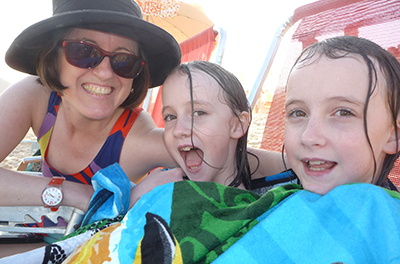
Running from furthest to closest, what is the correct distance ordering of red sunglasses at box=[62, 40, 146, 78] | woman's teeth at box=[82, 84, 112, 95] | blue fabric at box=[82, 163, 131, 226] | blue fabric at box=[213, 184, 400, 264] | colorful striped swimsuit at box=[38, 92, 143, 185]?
colorful striped swimsuit at box=[38, 92, 143, 185] < woman's teeth at box=[82, 84, 112, 95] < red sunglasses at box=[62, 40, 146, 78] < blue fabric at box=[82, 163, 131, 226] < blue fabric at box=[213, 184, 400, 264]

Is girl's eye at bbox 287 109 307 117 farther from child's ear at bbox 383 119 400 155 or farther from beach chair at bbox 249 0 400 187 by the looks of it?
beach chair at bbox 249 0 400 187

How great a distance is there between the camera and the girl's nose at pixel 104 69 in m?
1.66

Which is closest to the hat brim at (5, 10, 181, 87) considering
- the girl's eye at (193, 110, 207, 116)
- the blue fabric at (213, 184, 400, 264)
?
the girl's eye at (193, 110, 207, 116)

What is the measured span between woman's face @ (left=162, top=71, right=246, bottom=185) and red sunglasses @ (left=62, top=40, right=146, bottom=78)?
1.13 ft

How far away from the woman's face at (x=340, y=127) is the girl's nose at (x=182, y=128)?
58 centimetres

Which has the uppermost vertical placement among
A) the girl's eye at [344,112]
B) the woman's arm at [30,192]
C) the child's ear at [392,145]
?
the girl's eye at [344,112]

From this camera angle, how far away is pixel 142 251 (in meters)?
0.92

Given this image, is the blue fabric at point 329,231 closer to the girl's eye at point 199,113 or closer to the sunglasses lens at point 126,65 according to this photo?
the girl's eye at point 199,113

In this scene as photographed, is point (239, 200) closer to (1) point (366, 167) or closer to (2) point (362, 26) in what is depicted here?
(1) point (366, 167)

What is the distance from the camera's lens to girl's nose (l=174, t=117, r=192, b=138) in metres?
1.40

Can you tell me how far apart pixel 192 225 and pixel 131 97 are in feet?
4.38

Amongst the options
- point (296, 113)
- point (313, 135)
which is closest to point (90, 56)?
point (296, 113)

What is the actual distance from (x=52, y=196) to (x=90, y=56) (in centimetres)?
77

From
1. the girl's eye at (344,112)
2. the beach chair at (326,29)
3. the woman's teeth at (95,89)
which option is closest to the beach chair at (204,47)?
the beach chair at (326,29)
